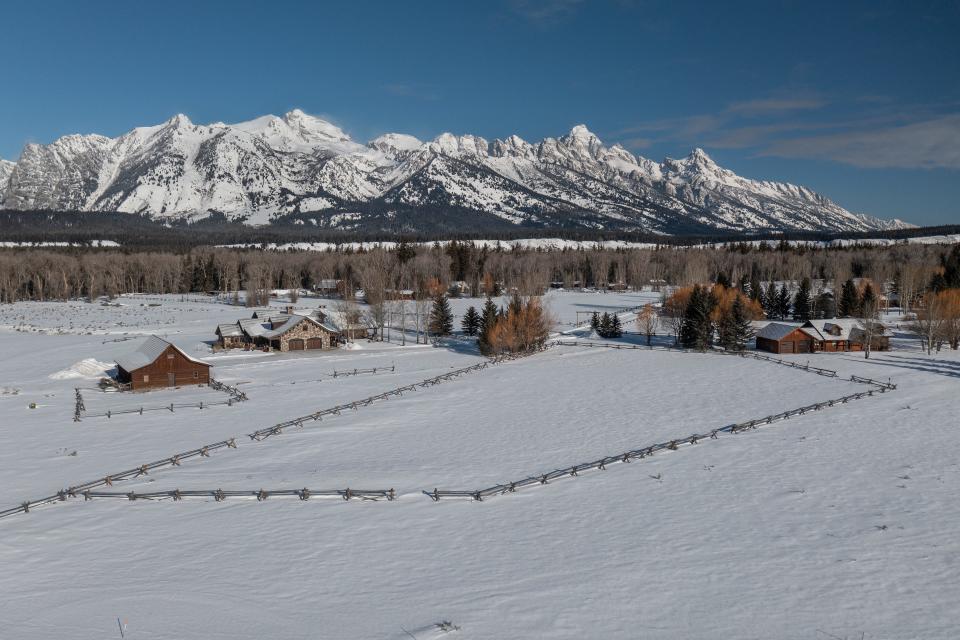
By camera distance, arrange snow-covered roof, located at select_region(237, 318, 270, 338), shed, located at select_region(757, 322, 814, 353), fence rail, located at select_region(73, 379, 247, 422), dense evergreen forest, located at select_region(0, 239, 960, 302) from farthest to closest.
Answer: dense evergreen forest, located at select_region(0, 239, 960, 302), snow-covered roof, located at select_region(237, 318, 270, 338), shed, located at select_region(757, 322, 814, 353), fence rail, located at select_region(73, 379, 247, 422)

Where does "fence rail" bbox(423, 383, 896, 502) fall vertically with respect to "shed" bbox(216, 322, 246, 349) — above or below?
below

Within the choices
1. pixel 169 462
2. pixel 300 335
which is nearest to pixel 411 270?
pixel 300 335

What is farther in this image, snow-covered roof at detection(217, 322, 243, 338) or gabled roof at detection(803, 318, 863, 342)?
snow-covered roof at detection(217, 322, 243, 338)

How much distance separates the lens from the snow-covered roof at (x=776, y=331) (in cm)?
6775

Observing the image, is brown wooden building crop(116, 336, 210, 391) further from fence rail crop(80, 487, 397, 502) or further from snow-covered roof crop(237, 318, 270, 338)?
fence rail crop(80, 487, 397, 502)

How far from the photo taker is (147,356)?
5322cm

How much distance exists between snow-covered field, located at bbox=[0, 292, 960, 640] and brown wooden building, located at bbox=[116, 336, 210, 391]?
4.67 metres

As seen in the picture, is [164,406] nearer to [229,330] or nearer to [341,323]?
[229,330]

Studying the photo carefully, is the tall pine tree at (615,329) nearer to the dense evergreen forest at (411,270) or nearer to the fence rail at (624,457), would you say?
the fence rail at (624,457)

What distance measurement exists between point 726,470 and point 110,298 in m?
147

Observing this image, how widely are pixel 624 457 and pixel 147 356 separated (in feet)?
140

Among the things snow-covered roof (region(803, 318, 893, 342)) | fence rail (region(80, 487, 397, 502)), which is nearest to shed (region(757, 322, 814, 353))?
snow-covered roof (region(803, 318, 893, 342))

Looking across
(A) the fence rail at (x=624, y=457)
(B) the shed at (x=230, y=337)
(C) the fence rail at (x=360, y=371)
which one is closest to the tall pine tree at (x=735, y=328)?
(A) the fence rail at (x=624, y=457)

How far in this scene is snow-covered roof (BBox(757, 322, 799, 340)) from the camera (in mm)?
67750
